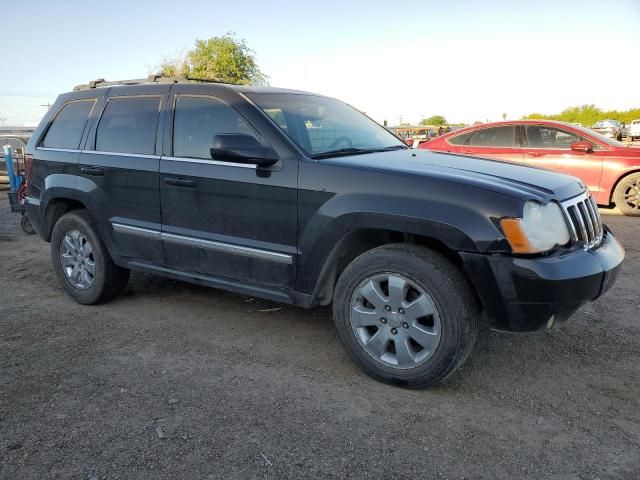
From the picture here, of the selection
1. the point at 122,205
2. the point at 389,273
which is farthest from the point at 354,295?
the point at 122,205

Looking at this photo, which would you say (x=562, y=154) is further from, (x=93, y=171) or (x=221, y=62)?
(x=221, y=62)

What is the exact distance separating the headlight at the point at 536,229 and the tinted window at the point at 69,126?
3.59 meters

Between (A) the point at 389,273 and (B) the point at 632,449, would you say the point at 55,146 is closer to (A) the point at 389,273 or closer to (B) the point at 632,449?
(A) the point at 389,273

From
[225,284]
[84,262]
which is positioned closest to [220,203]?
[225,284]

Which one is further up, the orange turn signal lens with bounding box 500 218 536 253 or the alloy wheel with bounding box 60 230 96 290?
the orange turn signal lens with bounding box 500 218 536 253

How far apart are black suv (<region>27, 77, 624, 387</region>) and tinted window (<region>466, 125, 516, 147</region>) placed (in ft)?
16.3

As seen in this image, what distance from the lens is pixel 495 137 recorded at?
905cm

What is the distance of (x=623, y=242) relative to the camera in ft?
21.7

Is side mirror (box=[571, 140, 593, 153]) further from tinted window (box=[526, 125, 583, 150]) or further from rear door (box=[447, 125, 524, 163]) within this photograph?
rear door (box=[447, 125, 524, 163])

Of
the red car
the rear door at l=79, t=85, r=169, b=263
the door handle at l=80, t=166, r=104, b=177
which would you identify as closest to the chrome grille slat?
the rear door at l=79, t=85, r=169, b=263

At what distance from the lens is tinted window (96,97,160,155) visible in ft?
13.6

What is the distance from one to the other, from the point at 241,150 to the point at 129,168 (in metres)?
1.25

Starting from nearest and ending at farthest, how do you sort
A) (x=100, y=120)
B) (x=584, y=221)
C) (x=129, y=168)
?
(x=584, y=221), (x=129, y=168), (x=100, y=120)

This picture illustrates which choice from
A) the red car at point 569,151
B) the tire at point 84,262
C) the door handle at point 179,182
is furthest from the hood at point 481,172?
the red car at point 569,151
